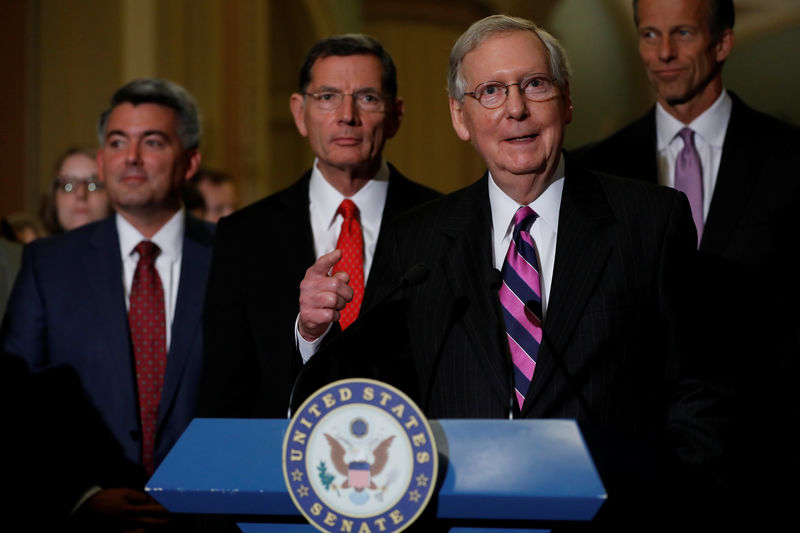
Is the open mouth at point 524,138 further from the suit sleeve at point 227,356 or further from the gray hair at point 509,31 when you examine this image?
the suit sleeve at point 227,356

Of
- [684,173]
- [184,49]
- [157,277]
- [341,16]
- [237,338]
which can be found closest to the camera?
[237,338]

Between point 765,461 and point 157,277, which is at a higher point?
point 157,277

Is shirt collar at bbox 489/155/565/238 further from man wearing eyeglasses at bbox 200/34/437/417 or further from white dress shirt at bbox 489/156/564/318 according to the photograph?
man wearing eyeglasses at bbox 200/34/437/417

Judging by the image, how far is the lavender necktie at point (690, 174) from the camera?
2.65 meters

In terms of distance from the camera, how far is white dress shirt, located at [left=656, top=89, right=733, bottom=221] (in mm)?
2711

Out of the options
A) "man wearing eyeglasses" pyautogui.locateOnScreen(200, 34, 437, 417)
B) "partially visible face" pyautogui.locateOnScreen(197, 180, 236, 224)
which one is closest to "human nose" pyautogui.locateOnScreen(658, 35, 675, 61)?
"man wearing eyeglasses" pyautogui.locateOnScreen(200, 34, 437, 417)

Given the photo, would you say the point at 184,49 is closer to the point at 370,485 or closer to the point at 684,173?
the point at 684,173

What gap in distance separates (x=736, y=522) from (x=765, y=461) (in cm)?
16

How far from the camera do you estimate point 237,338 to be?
98.1 inches

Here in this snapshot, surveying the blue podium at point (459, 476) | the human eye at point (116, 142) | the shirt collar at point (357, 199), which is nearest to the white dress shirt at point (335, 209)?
the shirt collar at point (357, 199)

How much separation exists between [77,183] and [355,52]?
1.66m

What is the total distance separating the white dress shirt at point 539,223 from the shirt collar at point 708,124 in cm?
92

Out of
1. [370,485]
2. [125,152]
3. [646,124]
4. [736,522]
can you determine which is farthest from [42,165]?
[370,485]

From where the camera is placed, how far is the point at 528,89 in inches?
74.9
